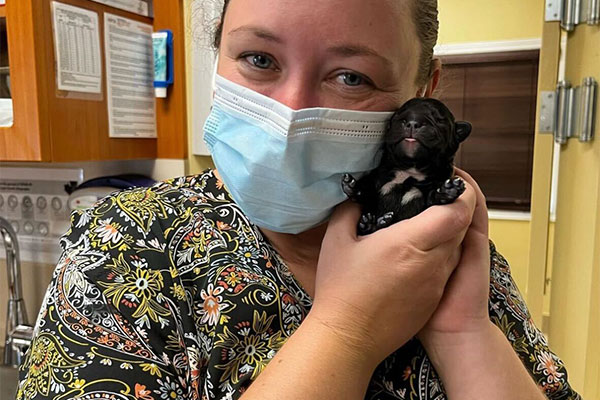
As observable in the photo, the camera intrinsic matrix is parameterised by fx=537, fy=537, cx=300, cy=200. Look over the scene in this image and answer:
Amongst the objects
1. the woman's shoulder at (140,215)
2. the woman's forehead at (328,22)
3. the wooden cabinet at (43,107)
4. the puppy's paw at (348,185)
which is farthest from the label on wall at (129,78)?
the puppy's paw at (348,185)

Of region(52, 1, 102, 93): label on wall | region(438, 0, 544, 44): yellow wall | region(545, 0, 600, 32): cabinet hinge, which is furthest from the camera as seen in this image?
region(438, 0, 544, 44): yellow wall

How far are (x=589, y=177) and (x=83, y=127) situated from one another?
3.96ft

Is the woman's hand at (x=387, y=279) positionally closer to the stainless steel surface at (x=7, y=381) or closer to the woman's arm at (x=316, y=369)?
the woman's arm at (x=316, y=369)

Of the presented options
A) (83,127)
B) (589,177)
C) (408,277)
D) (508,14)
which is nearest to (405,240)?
(408,277)

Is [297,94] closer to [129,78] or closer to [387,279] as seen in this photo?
[387,279]

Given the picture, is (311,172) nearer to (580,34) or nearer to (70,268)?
(70,268)

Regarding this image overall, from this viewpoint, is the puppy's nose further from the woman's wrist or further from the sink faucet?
the sink faucet

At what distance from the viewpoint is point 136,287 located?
66cm

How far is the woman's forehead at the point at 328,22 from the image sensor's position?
64 centimetres

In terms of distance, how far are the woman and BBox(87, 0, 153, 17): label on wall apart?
→ 0.82 meters

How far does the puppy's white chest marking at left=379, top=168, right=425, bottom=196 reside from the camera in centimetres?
66

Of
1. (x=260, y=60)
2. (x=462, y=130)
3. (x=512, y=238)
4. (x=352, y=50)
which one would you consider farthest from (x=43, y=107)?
(x=512, y=238)

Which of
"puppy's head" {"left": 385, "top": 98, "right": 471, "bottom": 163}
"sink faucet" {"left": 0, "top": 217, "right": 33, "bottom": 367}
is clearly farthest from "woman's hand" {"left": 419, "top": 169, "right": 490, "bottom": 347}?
Result: "sink faucet" {"left": 0, "top": 217, "right": 33, "bottom": 367}

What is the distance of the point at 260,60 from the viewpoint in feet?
2.25
